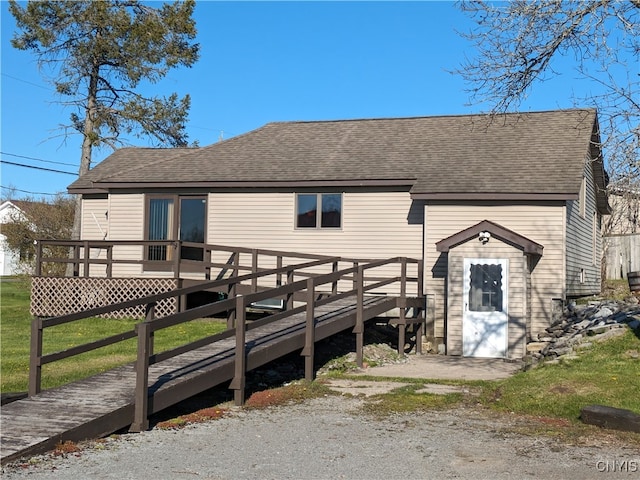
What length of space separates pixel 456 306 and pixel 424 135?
6077 millimetres

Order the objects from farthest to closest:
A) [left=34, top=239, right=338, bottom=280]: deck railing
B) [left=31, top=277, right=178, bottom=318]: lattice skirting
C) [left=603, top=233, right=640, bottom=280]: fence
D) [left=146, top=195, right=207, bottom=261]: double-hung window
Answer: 1. [left=603, top=233, right=640, bottom=280]: fence
2. [left=146, top=195, right=207, bottom=261]: double-hung window
3. [left=31, top=277, right=178, bottom=318]: lattice skirting
4. [left=34, top=239, right=338, bottom=280]: deck railing

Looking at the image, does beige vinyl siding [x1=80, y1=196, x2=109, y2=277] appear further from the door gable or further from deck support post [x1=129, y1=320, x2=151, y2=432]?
deck support post [x1=129, y1=320, x2=151, y2=432]

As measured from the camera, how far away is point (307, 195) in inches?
733

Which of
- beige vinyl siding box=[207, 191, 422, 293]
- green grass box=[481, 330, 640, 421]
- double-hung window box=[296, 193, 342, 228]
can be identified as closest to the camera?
green grass box=[481, 330, 640, 421]

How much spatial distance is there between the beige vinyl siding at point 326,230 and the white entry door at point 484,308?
2040 mm

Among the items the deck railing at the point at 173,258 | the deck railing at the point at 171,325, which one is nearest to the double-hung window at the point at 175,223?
the deck railing at the point at 173,258

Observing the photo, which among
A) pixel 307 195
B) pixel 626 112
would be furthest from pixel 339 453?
pixel 307 195

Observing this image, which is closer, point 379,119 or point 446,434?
point 446,434

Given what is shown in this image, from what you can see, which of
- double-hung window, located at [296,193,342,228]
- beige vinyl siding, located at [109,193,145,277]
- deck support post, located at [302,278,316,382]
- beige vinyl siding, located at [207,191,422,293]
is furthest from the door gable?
beige vinyl siding, located at [109,193,145,277]

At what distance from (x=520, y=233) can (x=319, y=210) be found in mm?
4864

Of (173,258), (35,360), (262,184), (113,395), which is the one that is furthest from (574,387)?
(173,258)

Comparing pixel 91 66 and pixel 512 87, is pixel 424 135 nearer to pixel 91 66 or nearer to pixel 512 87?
pixel 512 87

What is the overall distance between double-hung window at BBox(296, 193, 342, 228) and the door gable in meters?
3.24

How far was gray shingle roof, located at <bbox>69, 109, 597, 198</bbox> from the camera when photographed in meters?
16.9
